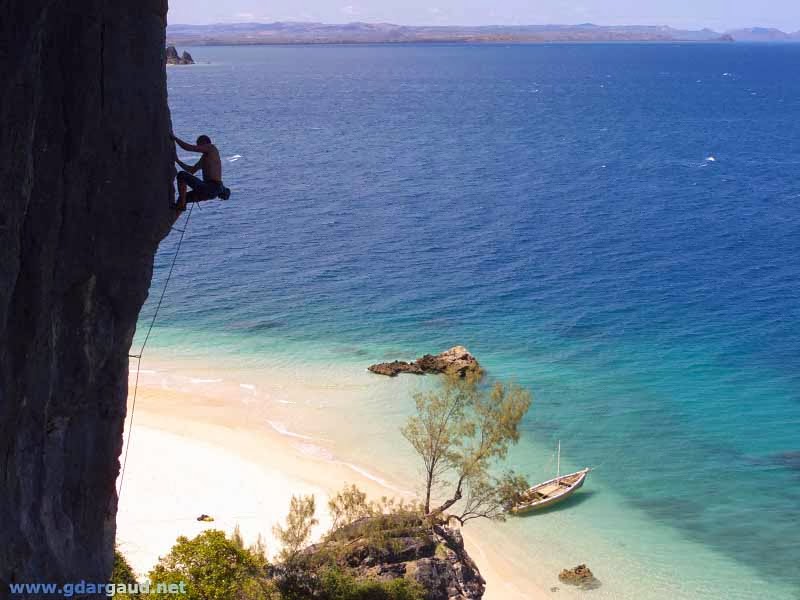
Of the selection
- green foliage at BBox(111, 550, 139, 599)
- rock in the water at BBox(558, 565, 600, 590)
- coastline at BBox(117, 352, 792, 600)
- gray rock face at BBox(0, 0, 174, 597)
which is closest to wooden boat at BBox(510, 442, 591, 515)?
coastline at BBox(117, 352, 792, 600)

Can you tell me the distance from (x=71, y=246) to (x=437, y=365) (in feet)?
124

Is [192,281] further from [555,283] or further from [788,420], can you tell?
[788,420]

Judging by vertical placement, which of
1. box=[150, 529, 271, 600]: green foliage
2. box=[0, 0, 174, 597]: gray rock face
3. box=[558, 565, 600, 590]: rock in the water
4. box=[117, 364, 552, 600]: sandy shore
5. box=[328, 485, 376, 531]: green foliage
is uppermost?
box=[0, 0, 174, 597]: gray rock face

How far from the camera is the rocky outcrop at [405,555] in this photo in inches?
1061

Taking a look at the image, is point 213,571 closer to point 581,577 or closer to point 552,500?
point 581,577

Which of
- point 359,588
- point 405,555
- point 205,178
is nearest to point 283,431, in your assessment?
point 405,555

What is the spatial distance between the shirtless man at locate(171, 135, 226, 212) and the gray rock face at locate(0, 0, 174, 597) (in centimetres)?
82

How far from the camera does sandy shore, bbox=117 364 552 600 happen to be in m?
33.9

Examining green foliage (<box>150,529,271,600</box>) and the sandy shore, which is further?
the sandy shore

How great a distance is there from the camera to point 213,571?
23656 millimetres

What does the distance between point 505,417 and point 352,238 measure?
4666 centimetres

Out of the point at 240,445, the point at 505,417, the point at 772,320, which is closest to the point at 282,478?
the point at 240,445

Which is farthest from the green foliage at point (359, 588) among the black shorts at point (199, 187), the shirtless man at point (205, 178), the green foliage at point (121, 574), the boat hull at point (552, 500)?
the black shorts at point (199, 187)

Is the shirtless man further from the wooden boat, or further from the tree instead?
the wooden boat
